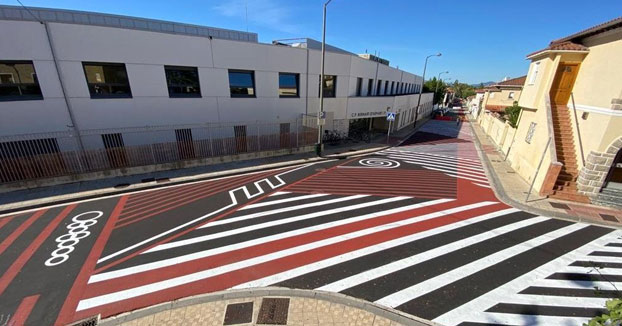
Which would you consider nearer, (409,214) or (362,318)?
(362,318)

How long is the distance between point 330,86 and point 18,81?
1792cm

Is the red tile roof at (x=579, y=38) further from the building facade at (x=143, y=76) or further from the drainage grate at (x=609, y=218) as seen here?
the building facade at (x=143, y=76)

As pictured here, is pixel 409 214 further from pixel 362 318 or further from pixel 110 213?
pixel 110 213

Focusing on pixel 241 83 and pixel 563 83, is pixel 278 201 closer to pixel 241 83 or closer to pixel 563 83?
pixel 241 83

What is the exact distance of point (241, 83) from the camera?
634 inches

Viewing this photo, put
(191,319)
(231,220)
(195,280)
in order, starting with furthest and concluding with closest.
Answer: (231,220) → (195,280) → (191,319)

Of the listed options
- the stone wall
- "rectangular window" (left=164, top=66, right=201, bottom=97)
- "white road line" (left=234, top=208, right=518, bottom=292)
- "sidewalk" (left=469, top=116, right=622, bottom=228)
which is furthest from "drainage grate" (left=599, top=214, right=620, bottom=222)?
"rectangular window" (left=164, top=66, right=201, bottom=97)

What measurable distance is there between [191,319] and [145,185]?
8.72 m

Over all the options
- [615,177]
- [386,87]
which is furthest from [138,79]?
[386,87]

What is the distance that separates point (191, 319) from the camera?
15.3 ft

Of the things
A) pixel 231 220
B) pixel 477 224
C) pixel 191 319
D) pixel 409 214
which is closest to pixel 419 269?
pixel 409 214

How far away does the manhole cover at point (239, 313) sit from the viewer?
467cm

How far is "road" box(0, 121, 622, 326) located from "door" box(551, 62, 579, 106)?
25.0 feet

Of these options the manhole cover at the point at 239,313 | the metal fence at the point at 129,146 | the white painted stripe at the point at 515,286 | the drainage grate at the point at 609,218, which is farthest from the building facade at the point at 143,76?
Answer: the drainage grate at the point at 609,218
